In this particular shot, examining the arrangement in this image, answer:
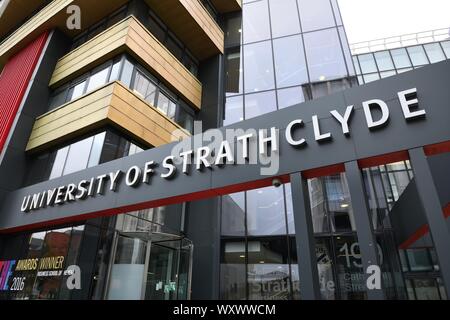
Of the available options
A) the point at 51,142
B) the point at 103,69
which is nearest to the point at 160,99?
the point at 103,69

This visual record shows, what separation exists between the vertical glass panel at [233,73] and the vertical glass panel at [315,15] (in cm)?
407

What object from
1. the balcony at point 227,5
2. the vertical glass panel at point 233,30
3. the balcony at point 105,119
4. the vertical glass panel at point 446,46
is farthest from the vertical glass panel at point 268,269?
the vertical glass panel at point 446,46

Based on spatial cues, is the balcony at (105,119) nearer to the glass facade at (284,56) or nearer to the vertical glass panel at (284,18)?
the glass facade at (284,56)

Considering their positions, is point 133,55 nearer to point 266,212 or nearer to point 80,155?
point 80,155

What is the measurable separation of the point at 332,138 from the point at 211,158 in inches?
116

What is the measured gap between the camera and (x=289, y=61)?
1532 cm

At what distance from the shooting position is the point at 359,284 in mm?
9898

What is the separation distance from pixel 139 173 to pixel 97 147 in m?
4.07

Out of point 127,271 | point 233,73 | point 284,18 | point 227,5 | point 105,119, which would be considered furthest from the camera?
point 227,5

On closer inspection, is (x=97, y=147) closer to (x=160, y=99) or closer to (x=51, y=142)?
(x=51, y=142)

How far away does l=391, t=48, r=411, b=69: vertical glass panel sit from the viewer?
2722 cm

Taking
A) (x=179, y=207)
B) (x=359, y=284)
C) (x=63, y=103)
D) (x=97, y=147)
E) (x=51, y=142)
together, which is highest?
(x=63, y=103)

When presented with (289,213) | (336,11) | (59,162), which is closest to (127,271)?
(59,162)

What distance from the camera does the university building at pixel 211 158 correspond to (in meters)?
5.69
